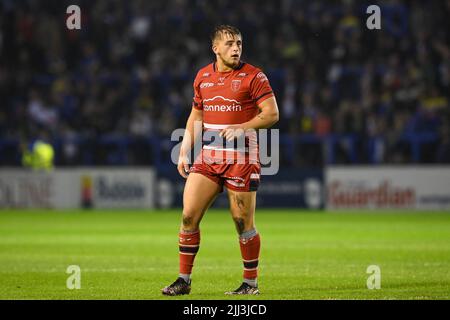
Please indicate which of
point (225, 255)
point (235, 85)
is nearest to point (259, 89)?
point (235, 85)

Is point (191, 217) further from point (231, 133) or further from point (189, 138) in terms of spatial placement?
point (231, 133)

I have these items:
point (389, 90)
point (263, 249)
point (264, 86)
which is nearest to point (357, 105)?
point (389, 90)

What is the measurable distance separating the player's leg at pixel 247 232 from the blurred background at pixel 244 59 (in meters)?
15.8

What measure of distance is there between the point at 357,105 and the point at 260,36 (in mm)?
4079

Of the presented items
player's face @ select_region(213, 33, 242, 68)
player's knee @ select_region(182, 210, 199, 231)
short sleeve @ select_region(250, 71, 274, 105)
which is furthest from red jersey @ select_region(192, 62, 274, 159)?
player's knee @ select_region(182, 210, 199, 231)

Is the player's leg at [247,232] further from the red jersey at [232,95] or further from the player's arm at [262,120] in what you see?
the player's arm at [262,120]

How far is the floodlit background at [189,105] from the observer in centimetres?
2516

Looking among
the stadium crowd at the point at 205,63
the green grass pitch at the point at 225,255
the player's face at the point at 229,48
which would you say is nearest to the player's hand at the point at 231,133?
the player's face at the point at 229,48

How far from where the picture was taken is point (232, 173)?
980 centimetres

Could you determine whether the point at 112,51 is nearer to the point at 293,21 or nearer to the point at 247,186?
→ the point at 293,21

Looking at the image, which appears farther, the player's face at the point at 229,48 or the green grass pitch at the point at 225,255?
the green grass pitch at the point at 225,255

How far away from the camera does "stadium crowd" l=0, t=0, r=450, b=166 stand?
2656 centimetres

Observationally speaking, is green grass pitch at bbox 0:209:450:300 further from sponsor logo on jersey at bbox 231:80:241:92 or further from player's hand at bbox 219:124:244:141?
sponsor logo on jersey at bbox 231:80:241:92

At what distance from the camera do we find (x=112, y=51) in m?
30.4
